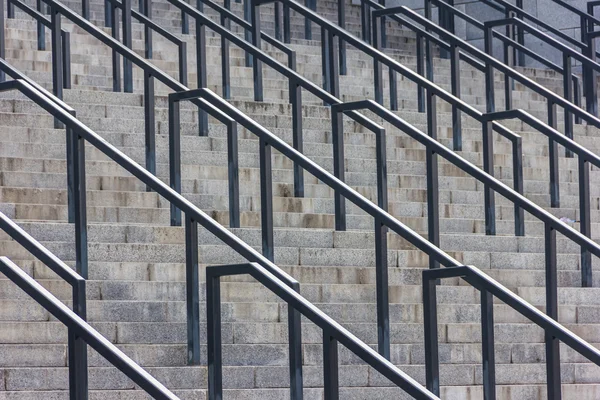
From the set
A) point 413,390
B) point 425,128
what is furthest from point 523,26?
point 413,390

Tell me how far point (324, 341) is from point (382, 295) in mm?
1400

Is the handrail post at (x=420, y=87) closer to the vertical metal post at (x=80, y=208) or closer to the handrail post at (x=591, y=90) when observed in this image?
the handrail post at (x=591, y=90)

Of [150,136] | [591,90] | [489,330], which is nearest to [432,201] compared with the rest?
[150,136]

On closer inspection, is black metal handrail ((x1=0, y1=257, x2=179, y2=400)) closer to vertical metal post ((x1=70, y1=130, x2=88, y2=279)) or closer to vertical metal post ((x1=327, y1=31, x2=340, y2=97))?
vertical metal post ((x1=70, y1=130, x2=88, y2=279))

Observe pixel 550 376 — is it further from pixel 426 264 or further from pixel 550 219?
pixel 426 264

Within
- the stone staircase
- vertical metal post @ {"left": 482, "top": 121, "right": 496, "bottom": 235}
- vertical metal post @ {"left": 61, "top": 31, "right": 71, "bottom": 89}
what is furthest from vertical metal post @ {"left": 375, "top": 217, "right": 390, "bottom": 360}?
vertical metal post @ {"left": 61, "top": 31, "right": 71, "bottom": 89}

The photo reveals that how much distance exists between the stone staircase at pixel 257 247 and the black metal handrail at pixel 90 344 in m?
0.87

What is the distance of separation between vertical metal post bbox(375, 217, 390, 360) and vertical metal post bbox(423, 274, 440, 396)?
19.5 inches

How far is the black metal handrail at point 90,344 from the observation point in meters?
5.12

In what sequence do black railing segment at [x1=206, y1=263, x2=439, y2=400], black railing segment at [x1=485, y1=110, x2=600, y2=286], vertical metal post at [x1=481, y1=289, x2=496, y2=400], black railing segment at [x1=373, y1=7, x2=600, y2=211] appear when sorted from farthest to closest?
1. black railing segment at [x1=373, y1=7, x2=600, y2=211]
2. black railing segment at [x1=485, y1=110, x2=600, y2=286]
3. vertical metal post at [x1=481, y1=289, x2=496, y2=400]
4. black railing segment at [x1=206, y1=263, x2=439, y2=400]

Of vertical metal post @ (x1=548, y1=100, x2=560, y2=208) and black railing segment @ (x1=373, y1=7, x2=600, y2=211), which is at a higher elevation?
black railing segment @ (x1=373, y1=7, x2=600, y2=211)

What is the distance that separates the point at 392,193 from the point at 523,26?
3.30 meters

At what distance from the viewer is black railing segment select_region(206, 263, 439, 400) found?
571 cm

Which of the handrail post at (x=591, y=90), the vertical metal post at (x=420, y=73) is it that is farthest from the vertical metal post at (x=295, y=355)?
the handrail post at (x=591, y=90)
